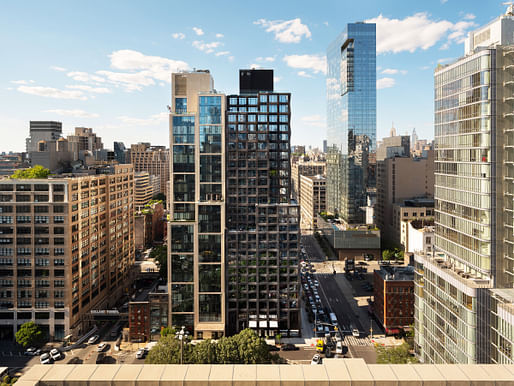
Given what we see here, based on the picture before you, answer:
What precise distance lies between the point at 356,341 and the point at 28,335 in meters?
78.2

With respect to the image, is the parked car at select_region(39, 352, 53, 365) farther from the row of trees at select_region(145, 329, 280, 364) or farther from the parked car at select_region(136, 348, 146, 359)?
the row of trees at select_region(145, 329, 280, 364)

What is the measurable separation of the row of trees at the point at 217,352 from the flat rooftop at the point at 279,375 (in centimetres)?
3512

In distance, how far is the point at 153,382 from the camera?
30891mm

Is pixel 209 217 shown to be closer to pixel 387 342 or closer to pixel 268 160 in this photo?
pixel 268 160

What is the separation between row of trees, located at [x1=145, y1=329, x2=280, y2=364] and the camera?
65562 millimetres

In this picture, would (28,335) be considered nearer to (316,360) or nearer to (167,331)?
(167,331)

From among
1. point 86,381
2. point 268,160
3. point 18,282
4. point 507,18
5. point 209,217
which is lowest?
point 18,282

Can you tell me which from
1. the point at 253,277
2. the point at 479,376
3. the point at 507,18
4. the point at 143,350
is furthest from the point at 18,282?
the point at 507,18

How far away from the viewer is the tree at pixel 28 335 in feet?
299

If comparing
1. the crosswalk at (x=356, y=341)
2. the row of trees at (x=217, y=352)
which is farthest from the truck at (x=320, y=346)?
the row of trees at (x=217, y=352)

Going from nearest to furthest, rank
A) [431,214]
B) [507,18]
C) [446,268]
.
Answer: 1. [507,18]
2. [446,268]
3. [431,214]

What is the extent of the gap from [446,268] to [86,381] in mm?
56564

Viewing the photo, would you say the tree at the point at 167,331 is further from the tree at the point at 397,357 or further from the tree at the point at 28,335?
the tree at the point at 397,357

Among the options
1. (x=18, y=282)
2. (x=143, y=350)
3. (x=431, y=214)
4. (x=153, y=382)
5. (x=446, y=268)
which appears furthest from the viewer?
(x=431, y=214)
